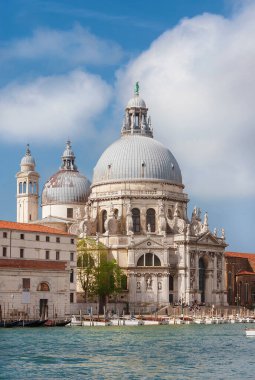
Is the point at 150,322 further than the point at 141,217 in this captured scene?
No

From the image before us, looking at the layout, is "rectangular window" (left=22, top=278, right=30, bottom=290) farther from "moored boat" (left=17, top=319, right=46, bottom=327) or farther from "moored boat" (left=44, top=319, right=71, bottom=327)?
"moored boat" (left=17, top=319, right=46, bottom=327)

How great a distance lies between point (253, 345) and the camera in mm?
58938

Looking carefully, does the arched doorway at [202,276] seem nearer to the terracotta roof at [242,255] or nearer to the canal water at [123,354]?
the terracotta roof at [242,255]

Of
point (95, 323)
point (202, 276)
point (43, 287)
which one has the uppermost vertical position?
point (202, 276)

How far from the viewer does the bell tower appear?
386 feet

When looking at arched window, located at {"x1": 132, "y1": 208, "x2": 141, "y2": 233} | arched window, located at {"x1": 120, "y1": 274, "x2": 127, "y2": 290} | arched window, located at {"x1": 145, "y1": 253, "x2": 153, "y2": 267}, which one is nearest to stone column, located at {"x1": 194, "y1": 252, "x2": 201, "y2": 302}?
arched window, located at {"x1": 145, "y1": 253, "x2": 153, "y2": 267}

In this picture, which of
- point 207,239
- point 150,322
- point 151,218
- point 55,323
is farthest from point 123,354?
point 151,218

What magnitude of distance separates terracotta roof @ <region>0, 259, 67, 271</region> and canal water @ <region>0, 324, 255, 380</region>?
25.9 ft

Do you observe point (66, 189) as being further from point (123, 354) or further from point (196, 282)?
point (123, 354)

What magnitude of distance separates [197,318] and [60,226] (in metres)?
26.6

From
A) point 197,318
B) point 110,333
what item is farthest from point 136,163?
point 110,333

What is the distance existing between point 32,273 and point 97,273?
750 inches

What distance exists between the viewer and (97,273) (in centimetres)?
9588

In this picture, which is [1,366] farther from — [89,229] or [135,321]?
[89,229]
